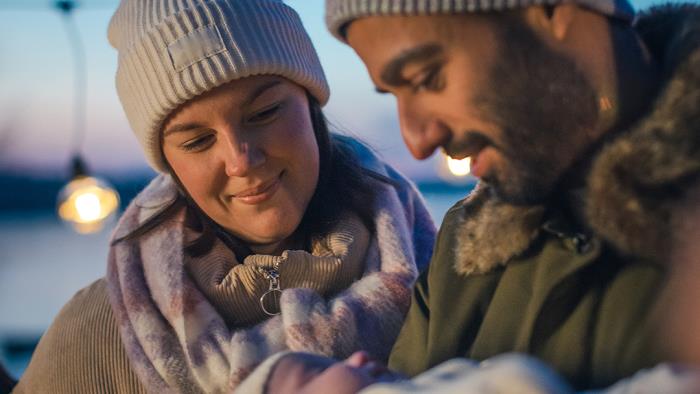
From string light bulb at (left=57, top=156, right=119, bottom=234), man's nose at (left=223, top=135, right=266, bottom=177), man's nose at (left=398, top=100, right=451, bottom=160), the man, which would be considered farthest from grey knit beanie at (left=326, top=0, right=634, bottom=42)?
string light bulb at (left=57, top=156, right=119, bottom=234)

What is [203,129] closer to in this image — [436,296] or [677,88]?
[436,296]

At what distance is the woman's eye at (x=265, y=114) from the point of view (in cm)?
170

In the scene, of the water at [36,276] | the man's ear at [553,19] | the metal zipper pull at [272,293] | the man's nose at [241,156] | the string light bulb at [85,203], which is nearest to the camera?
the man's ear at [553,19]

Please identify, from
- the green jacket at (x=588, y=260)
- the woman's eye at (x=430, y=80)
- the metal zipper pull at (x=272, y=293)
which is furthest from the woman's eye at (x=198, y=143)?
the woman's eye at (x=430, y=80)

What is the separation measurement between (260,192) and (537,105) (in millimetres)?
758

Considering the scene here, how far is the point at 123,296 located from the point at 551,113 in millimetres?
1202

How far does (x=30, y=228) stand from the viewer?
11508mm

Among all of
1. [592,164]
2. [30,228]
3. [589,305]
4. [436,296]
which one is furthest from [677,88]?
[30,228]

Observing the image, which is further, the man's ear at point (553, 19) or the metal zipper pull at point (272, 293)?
the metal zipper pull at point (272, 293)

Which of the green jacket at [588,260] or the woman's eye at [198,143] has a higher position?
the woman's eye at [198,143]

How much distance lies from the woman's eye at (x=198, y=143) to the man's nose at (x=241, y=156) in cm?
6

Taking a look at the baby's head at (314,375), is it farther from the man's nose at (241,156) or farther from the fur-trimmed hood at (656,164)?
the man's nose at (241,156)

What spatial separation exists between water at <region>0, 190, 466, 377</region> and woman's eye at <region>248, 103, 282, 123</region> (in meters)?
0.57

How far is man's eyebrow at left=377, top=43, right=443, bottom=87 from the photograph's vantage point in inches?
42.5
